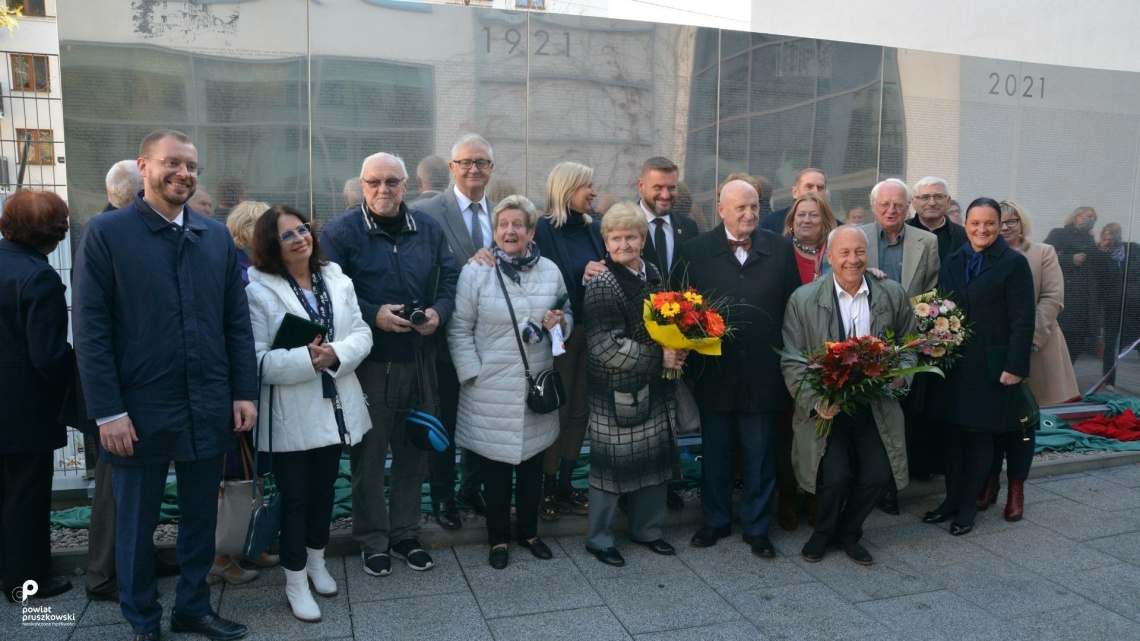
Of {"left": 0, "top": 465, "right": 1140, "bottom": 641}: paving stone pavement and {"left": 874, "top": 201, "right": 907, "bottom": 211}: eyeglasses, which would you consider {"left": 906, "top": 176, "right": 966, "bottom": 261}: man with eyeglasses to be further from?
{"left": 0, "top": 465, "right": 1140, "bottom": 641}: paving stone pavement

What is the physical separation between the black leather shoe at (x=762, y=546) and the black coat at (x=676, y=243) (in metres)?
1.50

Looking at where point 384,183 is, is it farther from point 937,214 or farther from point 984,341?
point 937,214

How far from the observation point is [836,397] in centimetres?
434

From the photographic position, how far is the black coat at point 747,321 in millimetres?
Answer: 4633

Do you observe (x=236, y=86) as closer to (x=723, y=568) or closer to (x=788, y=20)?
(x=723, y=568)

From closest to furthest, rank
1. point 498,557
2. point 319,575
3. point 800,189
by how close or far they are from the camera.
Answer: point 319,575
point 498,557
point 800,189

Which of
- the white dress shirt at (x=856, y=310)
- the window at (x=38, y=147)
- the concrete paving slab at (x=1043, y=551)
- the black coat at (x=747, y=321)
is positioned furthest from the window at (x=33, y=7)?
the concrete paving slab at (x=1043, y=551)

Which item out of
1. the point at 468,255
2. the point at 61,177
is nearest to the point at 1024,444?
the point at 468,255

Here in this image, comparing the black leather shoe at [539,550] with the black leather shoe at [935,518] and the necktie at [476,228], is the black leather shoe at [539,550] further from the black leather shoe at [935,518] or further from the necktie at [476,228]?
the black leather shoe at [935,518]

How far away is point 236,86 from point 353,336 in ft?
8.71

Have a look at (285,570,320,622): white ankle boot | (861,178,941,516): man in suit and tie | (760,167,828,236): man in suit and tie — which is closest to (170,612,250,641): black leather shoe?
(285,570,320,622): white ankle boot

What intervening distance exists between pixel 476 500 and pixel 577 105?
300 cm

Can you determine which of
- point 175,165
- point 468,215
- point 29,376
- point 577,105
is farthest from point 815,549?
point 29,376

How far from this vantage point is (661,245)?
5.20 m
